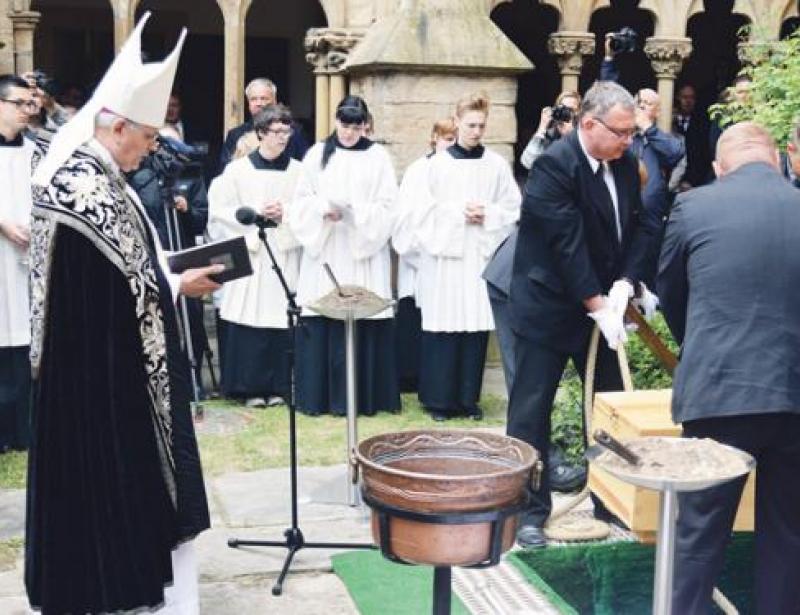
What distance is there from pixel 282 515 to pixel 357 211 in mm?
2482

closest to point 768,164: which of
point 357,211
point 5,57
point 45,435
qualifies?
point 45,435

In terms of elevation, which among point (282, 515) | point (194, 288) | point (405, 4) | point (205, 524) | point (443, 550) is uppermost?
point (405, 4)

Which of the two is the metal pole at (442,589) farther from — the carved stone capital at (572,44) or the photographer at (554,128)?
the carved stone capital at (572,44)

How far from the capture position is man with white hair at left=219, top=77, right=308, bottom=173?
8.61 m

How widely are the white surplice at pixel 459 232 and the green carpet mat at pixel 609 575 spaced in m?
2.86

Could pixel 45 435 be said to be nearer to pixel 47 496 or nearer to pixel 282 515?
pixel 47 496

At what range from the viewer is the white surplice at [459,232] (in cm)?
812

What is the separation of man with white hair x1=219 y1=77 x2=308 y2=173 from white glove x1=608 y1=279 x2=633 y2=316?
137 inches

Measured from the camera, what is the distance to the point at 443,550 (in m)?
3.51

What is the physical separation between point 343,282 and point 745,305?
169 inches

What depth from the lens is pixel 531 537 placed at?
5.71 m

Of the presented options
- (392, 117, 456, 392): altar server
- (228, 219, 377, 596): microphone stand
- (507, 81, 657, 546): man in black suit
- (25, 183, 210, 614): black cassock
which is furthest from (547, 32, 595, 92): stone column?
(25, 183, 210, 614): black cassock

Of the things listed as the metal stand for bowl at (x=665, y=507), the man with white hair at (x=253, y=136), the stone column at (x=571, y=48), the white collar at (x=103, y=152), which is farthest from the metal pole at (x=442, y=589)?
the stone column at (x=571, y=48)

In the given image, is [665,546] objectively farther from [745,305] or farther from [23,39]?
[23,39]
